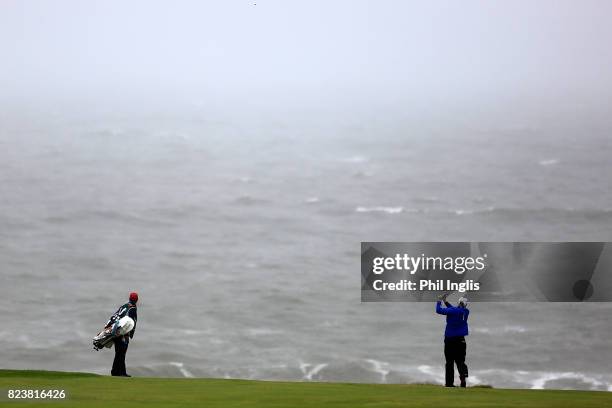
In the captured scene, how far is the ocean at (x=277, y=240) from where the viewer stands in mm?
63500

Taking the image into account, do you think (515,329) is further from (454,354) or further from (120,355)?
(120,355)

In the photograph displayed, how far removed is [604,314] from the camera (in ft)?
242

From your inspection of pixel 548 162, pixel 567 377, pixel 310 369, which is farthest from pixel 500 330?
pixel 548 162

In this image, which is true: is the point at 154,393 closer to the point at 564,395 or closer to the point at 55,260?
the point at 564,395

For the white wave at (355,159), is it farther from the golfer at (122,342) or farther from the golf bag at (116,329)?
the golf bag at (116,329)

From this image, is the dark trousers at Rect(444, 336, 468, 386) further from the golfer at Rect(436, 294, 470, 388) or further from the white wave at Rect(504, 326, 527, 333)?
the white wave at Rect(504, 326, 527, 333)

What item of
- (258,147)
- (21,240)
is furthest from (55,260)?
(258,147)

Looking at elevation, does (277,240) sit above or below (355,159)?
below

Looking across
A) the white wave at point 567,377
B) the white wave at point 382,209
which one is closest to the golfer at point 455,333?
the white wave at point 567,377

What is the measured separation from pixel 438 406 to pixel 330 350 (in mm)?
49016

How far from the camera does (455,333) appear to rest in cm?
2012

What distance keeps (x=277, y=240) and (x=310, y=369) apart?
4980 centimetres

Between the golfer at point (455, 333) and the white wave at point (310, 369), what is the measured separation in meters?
38.9

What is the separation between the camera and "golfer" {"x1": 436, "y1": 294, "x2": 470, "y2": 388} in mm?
19750
